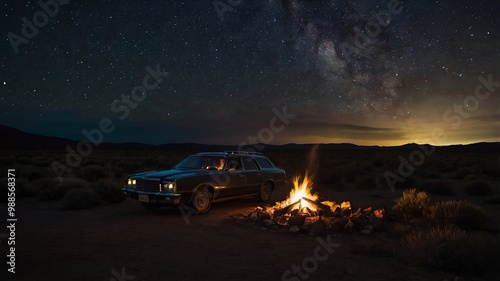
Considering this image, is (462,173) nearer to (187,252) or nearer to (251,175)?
(251,175)

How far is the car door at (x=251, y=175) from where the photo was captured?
11753 millimetres

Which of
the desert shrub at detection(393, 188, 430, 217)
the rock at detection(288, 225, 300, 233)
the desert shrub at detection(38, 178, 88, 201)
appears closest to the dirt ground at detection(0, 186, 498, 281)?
the rock at detection(288, 225, 300, 233)

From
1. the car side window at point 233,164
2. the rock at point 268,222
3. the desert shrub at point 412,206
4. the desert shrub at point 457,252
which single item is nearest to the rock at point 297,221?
the rock at point 268,222

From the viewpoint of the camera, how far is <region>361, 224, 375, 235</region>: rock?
8203 mm

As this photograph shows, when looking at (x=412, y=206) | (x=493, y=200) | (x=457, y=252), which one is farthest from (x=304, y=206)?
(x=493, y=200)

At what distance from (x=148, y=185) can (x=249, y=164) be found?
3.72 m

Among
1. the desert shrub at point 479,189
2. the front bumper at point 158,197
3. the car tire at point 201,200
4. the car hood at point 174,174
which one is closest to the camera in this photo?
the front bumper at point 158,197

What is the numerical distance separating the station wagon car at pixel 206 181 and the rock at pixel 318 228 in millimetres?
3423

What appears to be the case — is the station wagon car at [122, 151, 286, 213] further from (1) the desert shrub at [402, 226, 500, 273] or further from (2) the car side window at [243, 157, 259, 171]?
(1) the desert shrub at [402, 226, 500, 273]

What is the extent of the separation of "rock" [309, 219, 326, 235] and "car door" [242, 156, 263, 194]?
3813mm

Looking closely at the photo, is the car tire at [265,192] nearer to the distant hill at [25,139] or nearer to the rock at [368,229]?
the rock at [368,229]

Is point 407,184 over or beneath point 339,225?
over

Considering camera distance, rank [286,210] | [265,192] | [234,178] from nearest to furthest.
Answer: [286,210], [234,178], [265,192]

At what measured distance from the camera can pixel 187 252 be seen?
21.3ft
